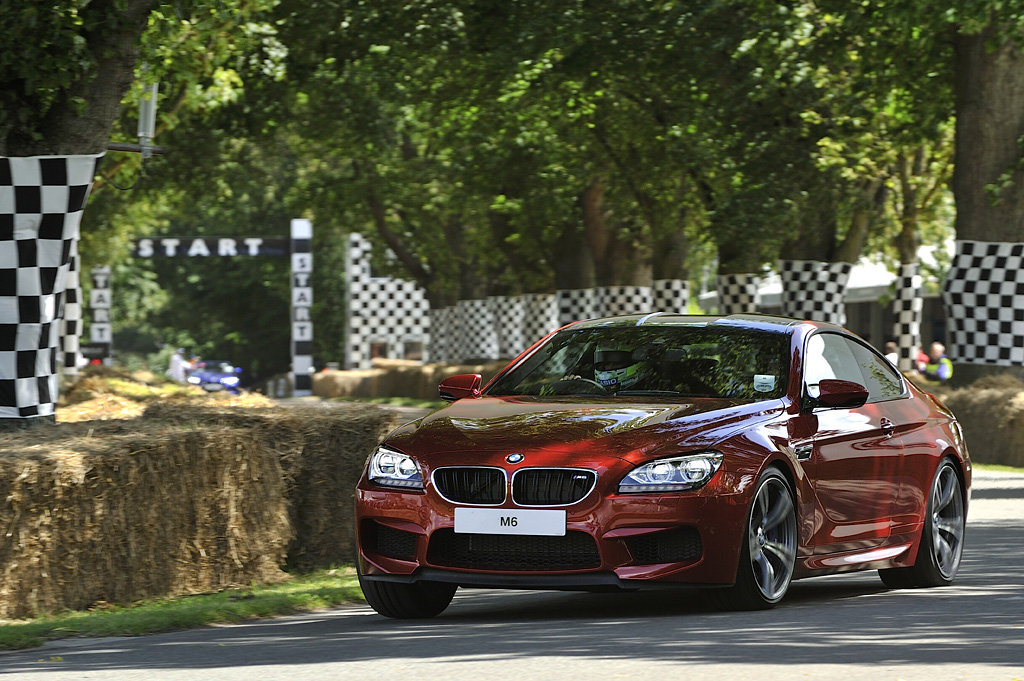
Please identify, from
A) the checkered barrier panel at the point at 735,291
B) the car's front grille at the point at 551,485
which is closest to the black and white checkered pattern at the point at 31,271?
the car's front grille at the point at 551,485

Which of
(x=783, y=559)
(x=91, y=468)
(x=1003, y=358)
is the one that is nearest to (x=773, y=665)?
(x=783, y=559)

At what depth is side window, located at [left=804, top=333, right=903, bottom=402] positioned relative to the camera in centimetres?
907

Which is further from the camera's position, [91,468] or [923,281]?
[923,281]

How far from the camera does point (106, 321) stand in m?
52.2

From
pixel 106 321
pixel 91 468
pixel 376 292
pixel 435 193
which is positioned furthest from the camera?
pixel 376 292

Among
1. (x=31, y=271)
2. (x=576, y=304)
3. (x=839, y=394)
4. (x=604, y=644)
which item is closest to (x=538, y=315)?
(x=576, y=304)

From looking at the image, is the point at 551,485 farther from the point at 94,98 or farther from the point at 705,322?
the point at 94,98

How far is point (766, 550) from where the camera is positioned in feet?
26.7

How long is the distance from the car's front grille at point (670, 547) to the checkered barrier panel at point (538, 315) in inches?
1492

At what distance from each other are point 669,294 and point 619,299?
72.8 inches

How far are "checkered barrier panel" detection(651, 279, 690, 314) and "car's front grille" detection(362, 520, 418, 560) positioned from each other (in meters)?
28.1

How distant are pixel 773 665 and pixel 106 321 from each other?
47481mm

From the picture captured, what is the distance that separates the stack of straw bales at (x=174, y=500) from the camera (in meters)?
8.58

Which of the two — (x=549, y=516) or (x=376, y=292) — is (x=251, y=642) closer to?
(x=549, y=516)
